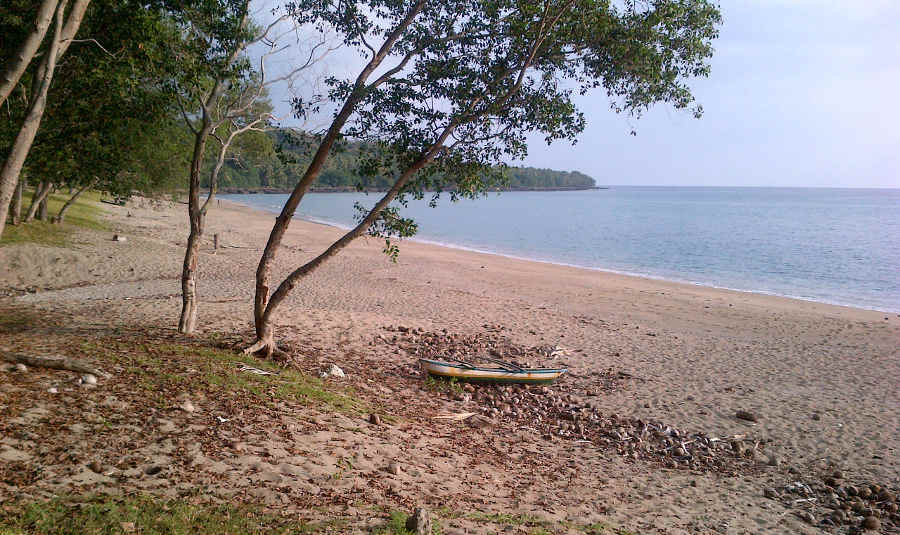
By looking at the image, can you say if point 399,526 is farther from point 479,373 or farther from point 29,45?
point 479,373

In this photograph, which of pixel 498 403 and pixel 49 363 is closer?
pixel 49 363

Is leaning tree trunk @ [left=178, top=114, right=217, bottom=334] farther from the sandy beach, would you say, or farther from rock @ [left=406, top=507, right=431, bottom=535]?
rock @ [left=406, top=507, right=431, bottom=535]

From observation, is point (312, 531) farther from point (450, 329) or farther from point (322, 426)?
point (450, 329)

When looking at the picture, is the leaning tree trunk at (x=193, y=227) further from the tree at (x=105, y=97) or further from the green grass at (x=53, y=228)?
the green grass at (x=53, y=228)

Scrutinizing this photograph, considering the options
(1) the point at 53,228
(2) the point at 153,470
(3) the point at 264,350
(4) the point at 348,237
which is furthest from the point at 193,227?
(1) the point at 53,228

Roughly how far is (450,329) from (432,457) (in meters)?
7.38

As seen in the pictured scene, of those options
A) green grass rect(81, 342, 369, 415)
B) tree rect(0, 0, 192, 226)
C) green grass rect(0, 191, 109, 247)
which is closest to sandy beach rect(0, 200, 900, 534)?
green grass rect(81, 342, 369, 415)

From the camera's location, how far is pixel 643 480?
7277 mm

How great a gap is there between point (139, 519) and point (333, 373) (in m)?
5.30

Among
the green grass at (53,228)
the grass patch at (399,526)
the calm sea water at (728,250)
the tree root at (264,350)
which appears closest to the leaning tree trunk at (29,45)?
A: the tree root at (264,350)

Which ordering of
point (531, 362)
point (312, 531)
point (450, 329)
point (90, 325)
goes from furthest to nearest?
point (450, 329) < point (531, 362) < point (90, 325) < point (312, 531)

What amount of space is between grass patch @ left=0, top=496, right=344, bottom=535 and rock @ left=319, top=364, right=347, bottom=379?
4685mm

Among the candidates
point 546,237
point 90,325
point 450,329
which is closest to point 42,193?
point 90,325

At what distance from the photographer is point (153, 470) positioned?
16.4ft
